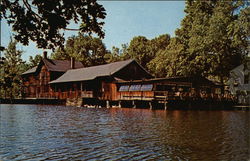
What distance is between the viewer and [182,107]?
1420 inches

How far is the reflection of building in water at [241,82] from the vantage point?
128ft

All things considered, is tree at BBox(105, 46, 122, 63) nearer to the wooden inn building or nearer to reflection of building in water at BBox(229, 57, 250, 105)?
the wooden inn building

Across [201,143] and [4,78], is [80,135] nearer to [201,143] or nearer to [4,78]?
[201,143]

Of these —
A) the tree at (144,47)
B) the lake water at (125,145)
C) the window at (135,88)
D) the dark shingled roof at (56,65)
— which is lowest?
the lake water at (125,145)

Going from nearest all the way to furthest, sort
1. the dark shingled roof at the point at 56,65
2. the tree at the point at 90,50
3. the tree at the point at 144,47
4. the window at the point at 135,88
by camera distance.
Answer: the window at the point at 135,88 < the dark shingled roof at the point at 56,65 < the tree at the point at 144,47 < the tree at the point at 90,50

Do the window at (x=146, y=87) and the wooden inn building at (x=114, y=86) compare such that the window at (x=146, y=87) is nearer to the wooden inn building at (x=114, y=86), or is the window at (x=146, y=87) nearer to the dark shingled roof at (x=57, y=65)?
the wooden inn building at (x=114, y=86)

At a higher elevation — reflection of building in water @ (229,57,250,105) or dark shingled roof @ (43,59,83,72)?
dark shingled roof @ (43,59,83,72)

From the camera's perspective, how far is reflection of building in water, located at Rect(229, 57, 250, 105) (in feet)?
128

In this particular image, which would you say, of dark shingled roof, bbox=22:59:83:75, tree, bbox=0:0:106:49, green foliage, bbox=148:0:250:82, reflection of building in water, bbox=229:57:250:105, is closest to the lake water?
tree, bbox=0:0:106:49

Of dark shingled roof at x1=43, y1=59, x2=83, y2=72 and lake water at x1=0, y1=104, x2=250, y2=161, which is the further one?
dark shingled roof at x1=43, y1=59, x2=83, y2=72

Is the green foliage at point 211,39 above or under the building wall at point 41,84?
above

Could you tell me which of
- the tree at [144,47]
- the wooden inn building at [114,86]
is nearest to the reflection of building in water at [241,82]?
the wooden inn building at [114,86]

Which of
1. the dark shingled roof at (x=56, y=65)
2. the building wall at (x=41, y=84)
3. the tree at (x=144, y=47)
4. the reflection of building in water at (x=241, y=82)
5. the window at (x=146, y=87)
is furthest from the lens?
the tree at (x=144, y=47)

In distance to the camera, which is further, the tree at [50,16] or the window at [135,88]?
the window at [135,88]
